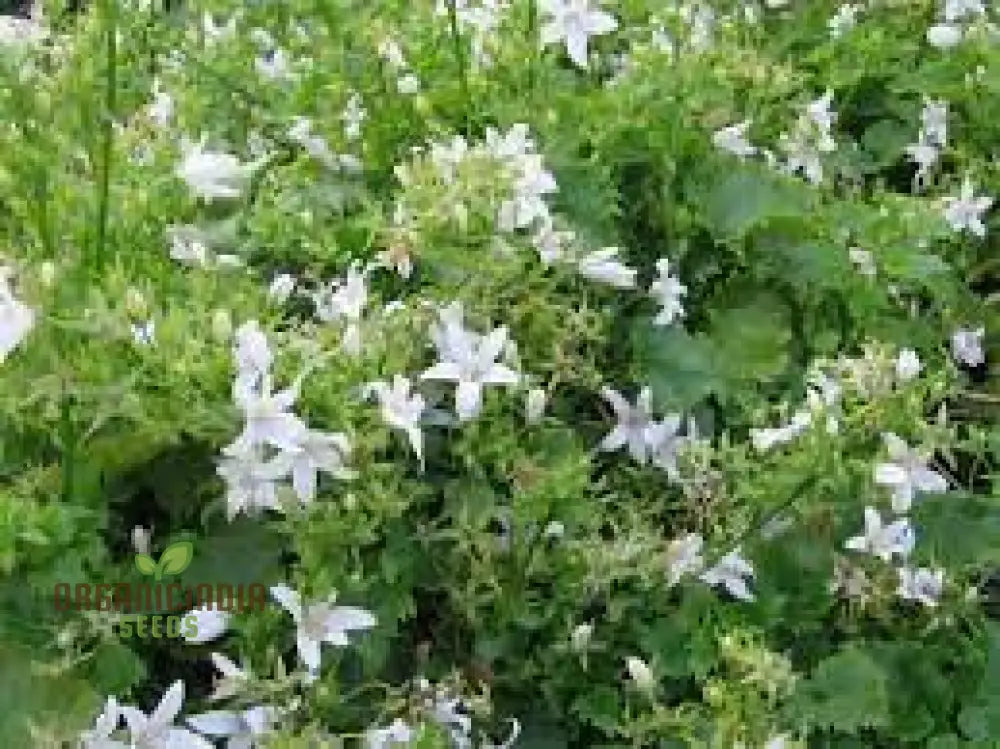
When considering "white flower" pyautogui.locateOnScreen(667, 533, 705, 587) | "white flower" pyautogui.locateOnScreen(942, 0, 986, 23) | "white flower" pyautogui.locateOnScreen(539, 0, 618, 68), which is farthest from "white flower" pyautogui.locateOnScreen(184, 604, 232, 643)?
"white flower" pyautogui.locateOnScreen(942, 0, 986, 23)

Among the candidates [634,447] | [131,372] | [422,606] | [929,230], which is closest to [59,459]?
[131,372]

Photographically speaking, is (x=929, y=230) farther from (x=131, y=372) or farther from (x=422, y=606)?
(x=131, y=372)

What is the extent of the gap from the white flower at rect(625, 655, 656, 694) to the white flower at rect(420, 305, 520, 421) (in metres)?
0.35

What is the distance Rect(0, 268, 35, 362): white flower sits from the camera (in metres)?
1.92

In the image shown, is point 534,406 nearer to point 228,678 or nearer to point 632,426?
point 632,426

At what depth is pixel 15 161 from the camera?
216cm

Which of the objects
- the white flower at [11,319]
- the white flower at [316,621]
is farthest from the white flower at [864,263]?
the white flower at [11,319]

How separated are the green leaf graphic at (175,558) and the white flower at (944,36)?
1941 millimetres

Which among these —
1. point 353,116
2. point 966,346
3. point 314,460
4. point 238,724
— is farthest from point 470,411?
point 966,346

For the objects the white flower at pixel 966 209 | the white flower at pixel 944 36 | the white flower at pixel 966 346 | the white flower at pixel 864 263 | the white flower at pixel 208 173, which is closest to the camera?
the white flower at pixel 208 173

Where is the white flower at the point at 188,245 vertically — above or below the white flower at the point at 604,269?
above

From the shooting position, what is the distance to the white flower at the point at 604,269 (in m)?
2.40

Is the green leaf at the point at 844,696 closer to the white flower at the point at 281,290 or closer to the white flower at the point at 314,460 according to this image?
the white flower at the point at 314,460

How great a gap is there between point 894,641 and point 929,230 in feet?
2.26
